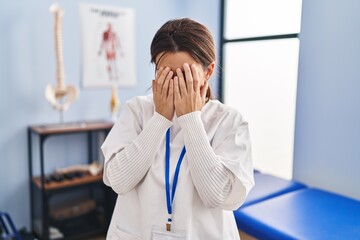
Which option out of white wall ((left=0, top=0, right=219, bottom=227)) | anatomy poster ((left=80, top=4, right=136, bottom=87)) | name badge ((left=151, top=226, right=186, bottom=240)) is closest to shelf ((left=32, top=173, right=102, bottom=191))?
white wall ((left=0, top=0, right=219, bottom=227))

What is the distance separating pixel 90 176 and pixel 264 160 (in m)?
1.49

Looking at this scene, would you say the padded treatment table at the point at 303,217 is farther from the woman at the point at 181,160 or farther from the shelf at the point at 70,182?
the shelf at the point at 70,182

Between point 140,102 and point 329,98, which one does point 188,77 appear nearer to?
point 140,102

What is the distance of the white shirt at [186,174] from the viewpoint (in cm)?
86

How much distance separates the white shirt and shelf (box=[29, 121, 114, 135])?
1.43 metres

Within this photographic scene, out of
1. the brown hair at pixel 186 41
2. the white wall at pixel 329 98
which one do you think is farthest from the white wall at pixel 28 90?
the brown hair at pixel 186 41

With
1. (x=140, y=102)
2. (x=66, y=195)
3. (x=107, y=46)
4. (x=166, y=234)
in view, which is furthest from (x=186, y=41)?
(x=66, y=195)

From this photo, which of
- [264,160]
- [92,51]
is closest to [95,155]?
[92,51]

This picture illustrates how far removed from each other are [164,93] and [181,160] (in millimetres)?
197

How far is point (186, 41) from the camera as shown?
88 cm

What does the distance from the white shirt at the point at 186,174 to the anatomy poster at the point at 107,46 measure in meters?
1.80

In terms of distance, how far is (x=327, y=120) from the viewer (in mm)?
2195

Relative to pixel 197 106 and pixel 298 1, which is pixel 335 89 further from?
pixel 197 106

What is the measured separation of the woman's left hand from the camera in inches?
34.5
